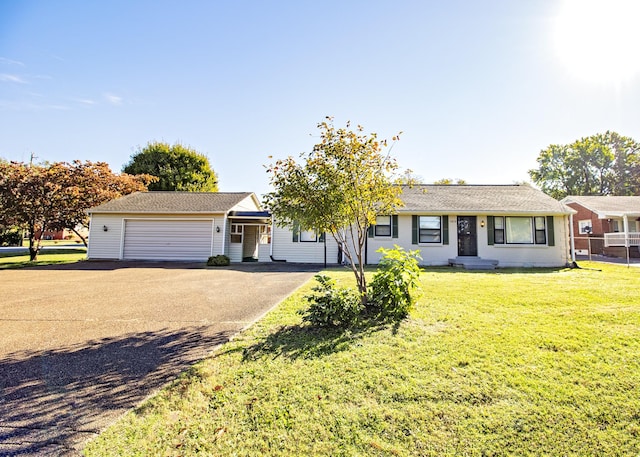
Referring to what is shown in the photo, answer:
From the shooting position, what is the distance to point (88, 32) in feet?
29.9

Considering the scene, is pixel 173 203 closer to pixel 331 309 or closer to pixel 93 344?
pixel 93 344

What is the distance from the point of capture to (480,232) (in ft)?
47.2

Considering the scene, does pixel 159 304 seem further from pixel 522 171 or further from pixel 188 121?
pixel 522 171

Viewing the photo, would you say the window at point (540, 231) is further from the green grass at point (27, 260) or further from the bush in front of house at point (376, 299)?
the green grass at point (27, 260)

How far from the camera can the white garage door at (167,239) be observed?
1659cm

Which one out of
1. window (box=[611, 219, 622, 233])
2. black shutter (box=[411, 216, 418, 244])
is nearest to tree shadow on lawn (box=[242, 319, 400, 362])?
black shutter (box=[411, 216, 418, 244])

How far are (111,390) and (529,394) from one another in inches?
153

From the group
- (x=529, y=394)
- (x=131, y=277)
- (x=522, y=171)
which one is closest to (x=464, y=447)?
(x=529, y=394)

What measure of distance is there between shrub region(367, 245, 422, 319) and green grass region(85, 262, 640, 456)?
43 cm

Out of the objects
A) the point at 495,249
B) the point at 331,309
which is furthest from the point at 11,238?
the point at 495,249

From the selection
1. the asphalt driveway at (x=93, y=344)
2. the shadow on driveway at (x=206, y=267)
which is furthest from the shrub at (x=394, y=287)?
the shadow on driveway at (x=206, y=267)

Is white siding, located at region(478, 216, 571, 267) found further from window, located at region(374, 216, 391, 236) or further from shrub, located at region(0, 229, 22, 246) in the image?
shrub, located at region(0, 229, 22, 246)

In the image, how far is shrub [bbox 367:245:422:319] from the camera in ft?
16.3

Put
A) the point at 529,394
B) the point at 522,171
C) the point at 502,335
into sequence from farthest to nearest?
the point at 522,171, the point at 502,335, the point at 529,394
